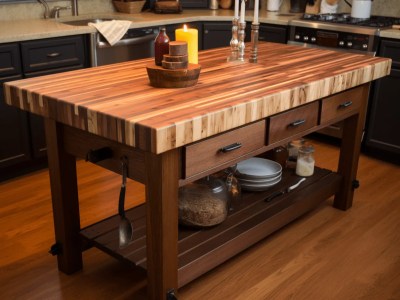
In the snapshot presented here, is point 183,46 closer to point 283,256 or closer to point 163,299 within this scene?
point 163,299

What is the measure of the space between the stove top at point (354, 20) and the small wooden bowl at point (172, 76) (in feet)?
6.91

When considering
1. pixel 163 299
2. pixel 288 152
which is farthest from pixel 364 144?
pixel 163 299

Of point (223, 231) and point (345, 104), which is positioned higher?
point (345, 104)

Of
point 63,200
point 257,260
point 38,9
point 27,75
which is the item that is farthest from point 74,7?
point 257,260

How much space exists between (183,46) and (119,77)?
0.35 m

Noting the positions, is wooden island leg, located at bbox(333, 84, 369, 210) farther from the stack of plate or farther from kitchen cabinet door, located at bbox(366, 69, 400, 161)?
kitchen cabinet door, located at bbox(366, 69, 400, 161)

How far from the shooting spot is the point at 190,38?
2049mm

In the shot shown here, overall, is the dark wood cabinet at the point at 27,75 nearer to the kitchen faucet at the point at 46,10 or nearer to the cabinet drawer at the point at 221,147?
the kitchen faucet at the point at 46,10

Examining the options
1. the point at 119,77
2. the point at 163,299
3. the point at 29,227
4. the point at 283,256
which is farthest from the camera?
the point at 29,227

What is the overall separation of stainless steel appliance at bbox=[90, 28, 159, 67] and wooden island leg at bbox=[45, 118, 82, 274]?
156 cm

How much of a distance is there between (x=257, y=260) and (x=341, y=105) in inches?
33.4

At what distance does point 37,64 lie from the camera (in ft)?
10.3

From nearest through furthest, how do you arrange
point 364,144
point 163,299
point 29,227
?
1. point 163,299
2. point 29,227
3. point 364,144

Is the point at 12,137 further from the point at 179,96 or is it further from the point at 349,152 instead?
the point at 349,152
